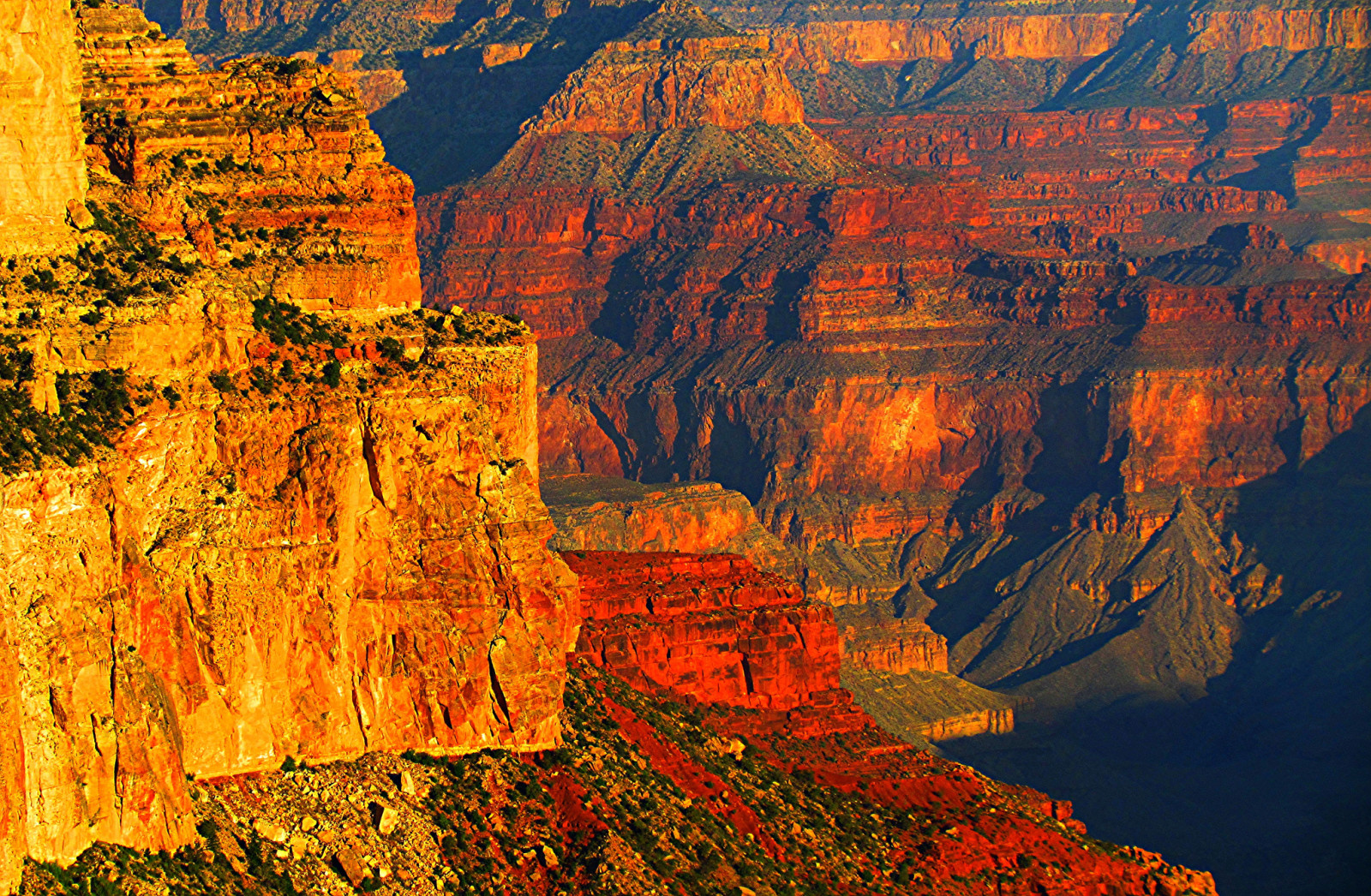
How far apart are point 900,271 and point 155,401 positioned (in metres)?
147

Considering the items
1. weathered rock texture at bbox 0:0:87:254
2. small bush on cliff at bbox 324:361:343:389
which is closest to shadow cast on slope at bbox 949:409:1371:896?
small bush on cliff at bbox 324:361:343:389

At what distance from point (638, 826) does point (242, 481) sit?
40.5 ft

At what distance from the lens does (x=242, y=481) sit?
37.8 m

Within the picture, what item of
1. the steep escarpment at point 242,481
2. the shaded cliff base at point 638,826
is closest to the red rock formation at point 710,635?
the shaded cliff base at point 638,826

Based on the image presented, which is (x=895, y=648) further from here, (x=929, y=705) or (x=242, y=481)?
(x=242, y=481)

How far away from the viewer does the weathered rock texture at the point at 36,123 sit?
115ft

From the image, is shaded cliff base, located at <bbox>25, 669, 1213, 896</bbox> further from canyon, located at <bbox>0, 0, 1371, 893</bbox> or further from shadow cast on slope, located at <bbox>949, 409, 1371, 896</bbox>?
shadow cast on slope, located at <bbox>949, 409, 1371, 896</bbox>

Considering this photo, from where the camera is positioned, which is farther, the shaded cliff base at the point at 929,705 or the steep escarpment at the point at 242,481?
the shaded cliff base at the point at 929,705

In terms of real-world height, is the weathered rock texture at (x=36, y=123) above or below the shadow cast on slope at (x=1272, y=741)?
above

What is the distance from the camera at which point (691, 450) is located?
174500 mm

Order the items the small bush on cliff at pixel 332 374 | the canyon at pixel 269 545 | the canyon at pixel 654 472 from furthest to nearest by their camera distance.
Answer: the small bush on cliff at pixel 332 374
the canyon at pixel 654 472
the canyon at pixel 269 545

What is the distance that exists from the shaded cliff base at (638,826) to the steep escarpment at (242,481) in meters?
0.55

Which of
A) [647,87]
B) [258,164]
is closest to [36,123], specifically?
[258,164]

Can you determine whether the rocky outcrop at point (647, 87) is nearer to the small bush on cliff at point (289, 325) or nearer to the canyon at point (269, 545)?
the canyon at point (269, 545)
